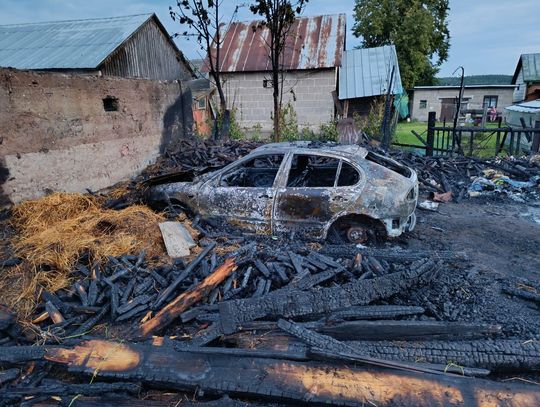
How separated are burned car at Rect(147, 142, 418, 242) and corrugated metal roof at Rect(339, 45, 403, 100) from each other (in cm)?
1251

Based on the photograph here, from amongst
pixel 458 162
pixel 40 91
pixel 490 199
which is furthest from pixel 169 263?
pixel 458 162

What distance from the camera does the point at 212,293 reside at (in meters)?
4.27

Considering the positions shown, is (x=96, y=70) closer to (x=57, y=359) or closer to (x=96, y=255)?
(x=96, y=255)

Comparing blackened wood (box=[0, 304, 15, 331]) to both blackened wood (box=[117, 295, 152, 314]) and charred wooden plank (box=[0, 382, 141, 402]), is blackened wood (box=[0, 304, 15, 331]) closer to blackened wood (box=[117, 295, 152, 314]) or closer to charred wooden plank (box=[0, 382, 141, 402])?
charred wooden plank (box=[0, 382, 141, 402])

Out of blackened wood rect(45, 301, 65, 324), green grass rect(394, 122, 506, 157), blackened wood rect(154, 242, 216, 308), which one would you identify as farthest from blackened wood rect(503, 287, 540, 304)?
green grass rect(394, 122, 506, 157)

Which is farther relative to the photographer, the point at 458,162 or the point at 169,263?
the point at 458,162

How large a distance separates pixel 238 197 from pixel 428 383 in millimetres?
3871

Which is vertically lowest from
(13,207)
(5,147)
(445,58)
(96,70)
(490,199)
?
(490,199)

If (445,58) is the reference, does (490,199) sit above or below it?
below

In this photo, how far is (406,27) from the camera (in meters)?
32.3

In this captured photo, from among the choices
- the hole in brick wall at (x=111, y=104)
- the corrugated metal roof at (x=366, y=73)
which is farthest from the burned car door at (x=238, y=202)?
the corrugated metal roof at (x=366, y=73)

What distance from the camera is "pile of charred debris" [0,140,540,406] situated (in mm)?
2941

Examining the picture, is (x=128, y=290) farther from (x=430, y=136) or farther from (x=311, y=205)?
(x=430, y=136)

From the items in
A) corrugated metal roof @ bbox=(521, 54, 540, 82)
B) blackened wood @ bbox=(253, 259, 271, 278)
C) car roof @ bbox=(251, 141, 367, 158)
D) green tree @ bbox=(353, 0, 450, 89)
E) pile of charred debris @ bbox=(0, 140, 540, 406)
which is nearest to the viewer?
pile of charred debris @ bbox=(0, 140, 540, 406)
